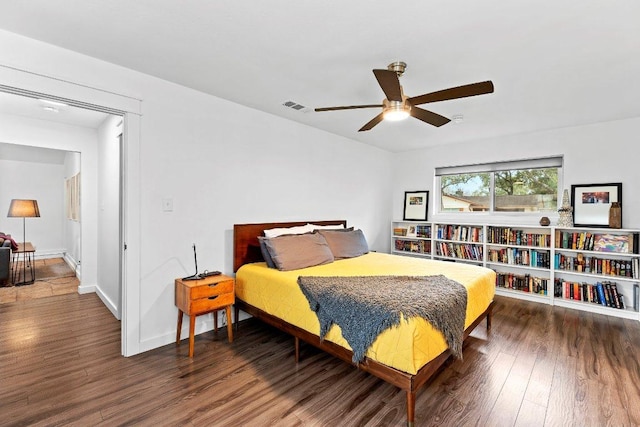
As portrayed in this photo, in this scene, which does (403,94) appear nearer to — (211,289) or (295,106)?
(295,106)

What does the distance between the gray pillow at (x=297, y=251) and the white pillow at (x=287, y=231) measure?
0.49ft

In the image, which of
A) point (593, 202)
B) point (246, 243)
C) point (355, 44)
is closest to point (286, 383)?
point (246, 243)

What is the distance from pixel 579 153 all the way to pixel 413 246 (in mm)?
2629

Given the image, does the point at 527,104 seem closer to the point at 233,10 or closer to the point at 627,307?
the point at 627,307

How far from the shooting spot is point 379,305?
74.2 inches

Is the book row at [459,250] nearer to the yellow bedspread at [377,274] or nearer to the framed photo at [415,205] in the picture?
the framed photo at [415,205]

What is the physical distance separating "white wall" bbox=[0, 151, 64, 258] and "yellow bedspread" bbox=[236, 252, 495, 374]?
22.3ft

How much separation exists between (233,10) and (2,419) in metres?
2.76

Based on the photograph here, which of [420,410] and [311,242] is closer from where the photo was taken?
[420,410]

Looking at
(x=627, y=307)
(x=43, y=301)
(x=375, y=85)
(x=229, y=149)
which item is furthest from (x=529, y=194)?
(x=43, y=301)

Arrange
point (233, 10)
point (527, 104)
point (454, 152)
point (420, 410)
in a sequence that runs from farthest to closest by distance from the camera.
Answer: point (454, 152)
point (527, 104)
point (420, 410)
point (233, 10)

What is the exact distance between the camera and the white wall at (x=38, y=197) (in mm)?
6484

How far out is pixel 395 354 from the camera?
1.73 m

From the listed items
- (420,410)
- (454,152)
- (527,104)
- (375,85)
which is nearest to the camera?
(420,410)
